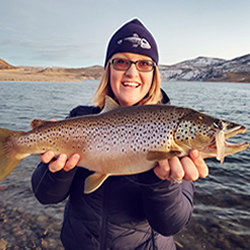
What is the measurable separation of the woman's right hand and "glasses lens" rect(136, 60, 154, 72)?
1418 millimetres

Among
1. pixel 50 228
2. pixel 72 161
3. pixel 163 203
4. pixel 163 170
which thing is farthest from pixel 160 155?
pixel 50 228

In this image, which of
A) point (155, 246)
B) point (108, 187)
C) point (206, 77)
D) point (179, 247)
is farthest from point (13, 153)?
point (206, 77)

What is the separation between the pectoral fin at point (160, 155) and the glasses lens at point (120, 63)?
4.37 ft

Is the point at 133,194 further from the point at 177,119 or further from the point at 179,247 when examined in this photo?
the point at 179,247

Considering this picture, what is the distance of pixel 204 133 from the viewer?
2.02m

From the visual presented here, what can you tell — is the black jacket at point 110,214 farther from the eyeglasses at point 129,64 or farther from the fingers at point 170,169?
the eyeglasses at point 129,64

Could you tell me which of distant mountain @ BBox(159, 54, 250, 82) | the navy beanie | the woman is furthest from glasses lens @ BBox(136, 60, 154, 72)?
distant mountain @ BBox(159, 54, 250, 82)

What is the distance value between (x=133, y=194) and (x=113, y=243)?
548 mm

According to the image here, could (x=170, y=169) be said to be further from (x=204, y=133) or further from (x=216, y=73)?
(x=216, y=73)

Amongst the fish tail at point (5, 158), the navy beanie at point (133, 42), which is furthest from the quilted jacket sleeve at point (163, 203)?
the navy beanie at point (133, 42)

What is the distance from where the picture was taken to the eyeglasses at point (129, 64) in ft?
9.16

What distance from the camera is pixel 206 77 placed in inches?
5049

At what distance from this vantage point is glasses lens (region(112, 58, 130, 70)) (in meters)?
2.80

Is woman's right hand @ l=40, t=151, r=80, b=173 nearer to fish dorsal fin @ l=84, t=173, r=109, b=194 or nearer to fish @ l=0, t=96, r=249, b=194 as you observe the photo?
fish @ l=0, t=96, r=249, b=194
